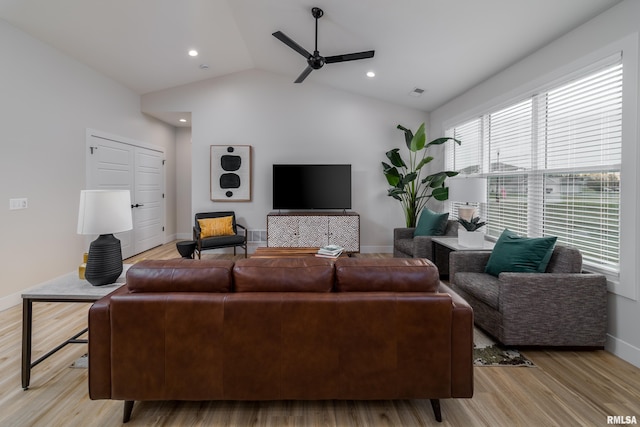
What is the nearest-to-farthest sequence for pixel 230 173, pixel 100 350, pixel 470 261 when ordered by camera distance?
pixel 100 350, pixel 470 261, pixel 230 173

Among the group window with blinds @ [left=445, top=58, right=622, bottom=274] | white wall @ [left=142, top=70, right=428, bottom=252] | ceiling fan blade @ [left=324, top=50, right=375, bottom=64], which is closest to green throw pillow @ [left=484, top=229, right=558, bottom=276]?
window with blinds @ [left=445, top=58, right=622, bottom=274]

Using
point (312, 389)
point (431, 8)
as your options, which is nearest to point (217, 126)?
point (431, 8)

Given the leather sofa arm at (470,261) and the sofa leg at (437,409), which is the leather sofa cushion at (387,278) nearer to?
the sofa leg at (437,409)

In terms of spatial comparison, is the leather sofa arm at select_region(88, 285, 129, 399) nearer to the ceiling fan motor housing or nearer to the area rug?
the area rug

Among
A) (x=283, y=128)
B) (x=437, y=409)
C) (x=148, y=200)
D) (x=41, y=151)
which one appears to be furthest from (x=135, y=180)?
(x=437, y=409)

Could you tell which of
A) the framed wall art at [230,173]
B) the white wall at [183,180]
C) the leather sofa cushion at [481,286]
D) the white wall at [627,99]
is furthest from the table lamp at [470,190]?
the white wall at [183,180]

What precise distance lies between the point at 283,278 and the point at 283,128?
4509 millimetres

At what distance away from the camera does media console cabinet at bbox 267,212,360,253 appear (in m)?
5.27

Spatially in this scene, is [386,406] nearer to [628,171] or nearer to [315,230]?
[628,171]

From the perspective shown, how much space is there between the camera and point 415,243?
4.12 metres

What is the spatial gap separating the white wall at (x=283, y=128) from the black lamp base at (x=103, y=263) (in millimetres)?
3672

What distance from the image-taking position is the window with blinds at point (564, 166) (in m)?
2.38

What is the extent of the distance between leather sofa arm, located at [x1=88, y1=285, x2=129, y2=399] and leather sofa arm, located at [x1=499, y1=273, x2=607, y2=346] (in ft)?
8.19

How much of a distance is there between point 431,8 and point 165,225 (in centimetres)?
601
